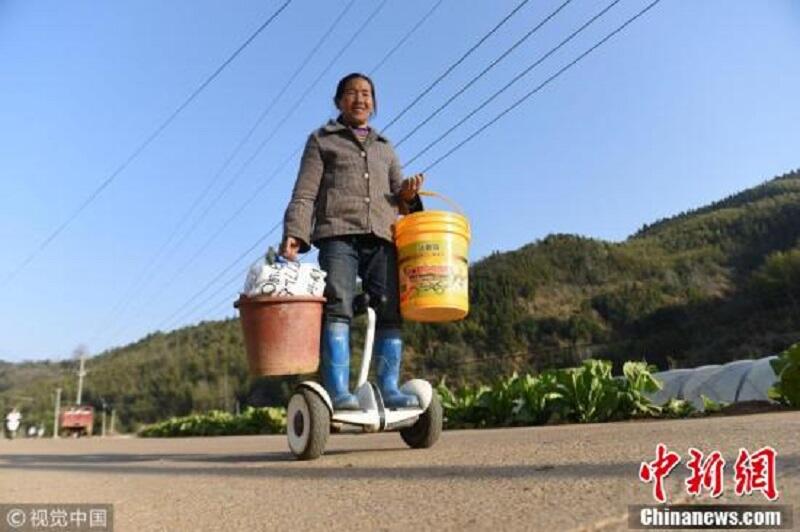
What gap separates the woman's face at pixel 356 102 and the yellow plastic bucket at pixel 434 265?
62 cm

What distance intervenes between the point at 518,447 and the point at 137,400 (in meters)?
75.9

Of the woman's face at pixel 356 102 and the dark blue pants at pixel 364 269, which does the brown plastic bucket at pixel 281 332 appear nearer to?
the dark blue pants at pixel 364 269

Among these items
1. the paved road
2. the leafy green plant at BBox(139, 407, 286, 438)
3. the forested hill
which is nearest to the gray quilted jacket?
the paved road

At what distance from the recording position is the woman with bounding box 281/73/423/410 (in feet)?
8.91

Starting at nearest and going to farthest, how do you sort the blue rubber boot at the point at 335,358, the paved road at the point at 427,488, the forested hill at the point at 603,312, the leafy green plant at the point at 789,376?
1. the paved road at the point at 427,488
2. the blue rubber boot at the point at 335,358
3. the leafy green plant at the point at 789,376
4. the forested hill at the point at 603,312

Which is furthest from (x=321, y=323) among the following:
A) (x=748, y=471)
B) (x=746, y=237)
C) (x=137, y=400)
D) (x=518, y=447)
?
(x=137, y=400)

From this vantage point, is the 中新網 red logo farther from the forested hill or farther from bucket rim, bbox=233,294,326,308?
the forested hill

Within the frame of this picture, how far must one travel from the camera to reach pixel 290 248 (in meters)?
2.74

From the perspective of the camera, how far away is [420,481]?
5.82 feet

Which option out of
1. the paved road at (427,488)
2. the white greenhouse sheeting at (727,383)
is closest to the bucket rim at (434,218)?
the paved road at (427,488)

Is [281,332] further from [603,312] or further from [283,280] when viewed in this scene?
[603,312]

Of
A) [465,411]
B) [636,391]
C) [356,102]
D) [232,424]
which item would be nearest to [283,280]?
[356,102]

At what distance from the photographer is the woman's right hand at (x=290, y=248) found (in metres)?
2.73

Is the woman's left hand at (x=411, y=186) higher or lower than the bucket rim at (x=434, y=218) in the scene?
higher
